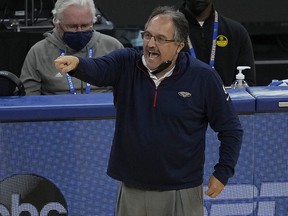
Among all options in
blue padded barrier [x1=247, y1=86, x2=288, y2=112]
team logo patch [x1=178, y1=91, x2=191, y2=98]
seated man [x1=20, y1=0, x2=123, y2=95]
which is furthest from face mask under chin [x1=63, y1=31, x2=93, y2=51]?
team logo patch [x1=178, y1=91, x2=191, y2=98]

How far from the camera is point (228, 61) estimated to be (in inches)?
254

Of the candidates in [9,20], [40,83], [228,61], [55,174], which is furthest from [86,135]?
[9,20]

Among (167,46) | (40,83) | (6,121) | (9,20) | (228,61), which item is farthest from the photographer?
(9,20)

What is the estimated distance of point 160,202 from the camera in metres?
4.30

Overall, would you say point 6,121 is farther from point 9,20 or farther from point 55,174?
point 9,20

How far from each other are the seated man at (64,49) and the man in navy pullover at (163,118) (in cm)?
144

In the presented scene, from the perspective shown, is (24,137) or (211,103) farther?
(24,137)

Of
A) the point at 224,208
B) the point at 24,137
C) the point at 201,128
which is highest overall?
the point at 201,128

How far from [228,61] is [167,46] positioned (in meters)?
2.35

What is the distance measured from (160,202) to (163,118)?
0.47 metres

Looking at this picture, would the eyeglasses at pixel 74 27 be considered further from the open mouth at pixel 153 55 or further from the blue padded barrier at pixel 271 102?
the open mouth at pixel 153 55

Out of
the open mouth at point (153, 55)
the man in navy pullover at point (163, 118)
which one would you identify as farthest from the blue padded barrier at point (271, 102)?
the open mouth at point (153, 55)

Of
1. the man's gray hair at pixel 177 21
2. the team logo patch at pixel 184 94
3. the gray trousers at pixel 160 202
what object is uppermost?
the man's gray hair at pixel 177 21

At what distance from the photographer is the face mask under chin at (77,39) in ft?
18.8
